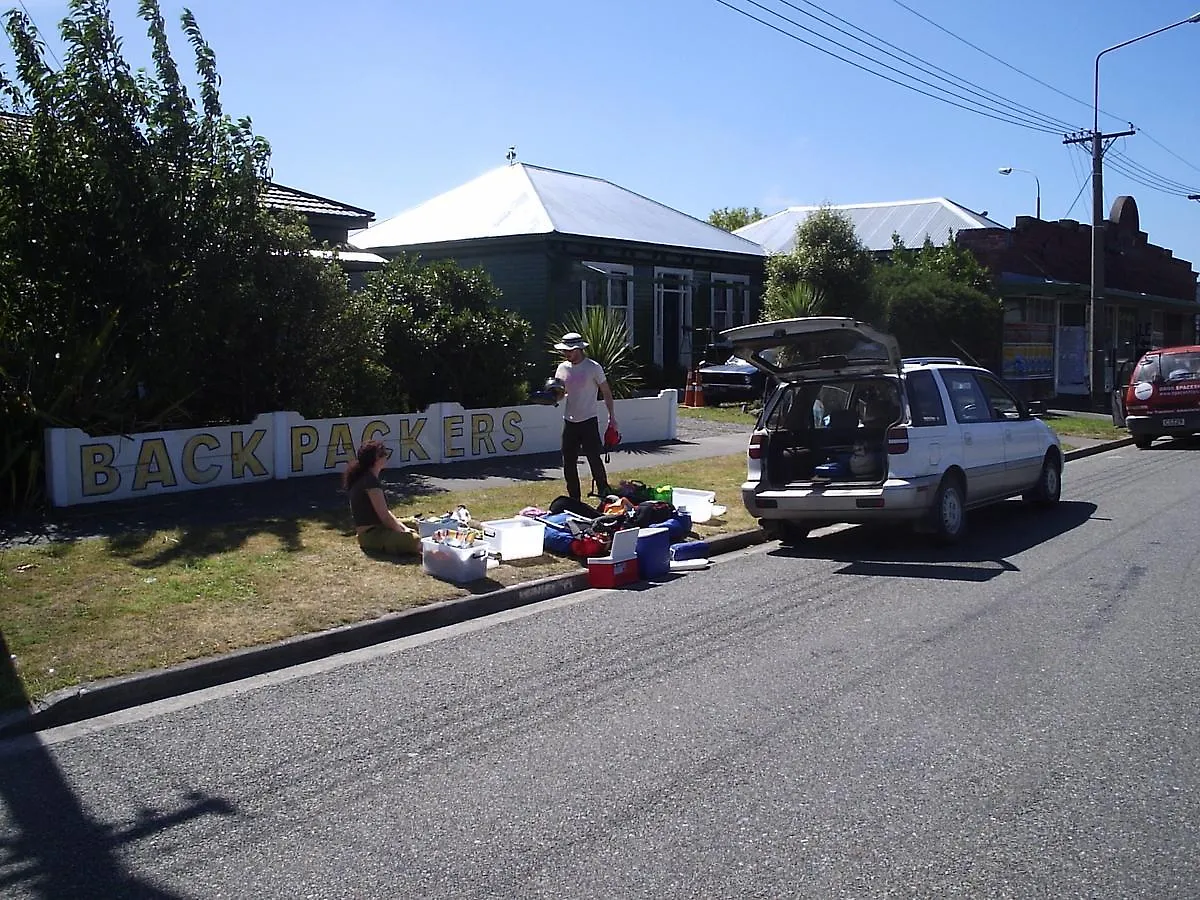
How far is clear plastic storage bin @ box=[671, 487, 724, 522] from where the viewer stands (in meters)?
11.2

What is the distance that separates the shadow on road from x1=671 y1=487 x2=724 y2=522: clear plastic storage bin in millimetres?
957

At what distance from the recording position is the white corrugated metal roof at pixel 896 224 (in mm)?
35562

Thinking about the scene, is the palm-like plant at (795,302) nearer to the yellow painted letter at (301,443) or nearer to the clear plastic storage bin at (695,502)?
the clear plastic storage bin at (695,502)

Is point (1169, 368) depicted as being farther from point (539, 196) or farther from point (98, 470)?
point (98, 470)

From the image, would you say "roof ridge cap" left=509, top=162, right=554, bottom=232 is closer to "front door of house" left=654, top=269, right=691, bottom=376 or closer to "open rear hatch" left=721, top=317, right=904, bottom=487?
"front door of house" left=654, top=269, right=691, bottom=376

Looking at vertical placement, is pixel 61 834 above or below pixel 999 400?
below

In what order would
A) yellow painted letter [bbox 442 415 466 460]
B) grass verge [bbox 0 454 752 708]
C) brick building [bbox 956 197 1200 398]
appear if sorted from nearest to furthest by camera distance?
grass verge [bbox 0 454 752 708], yellow painted letter [bbox 442 415 466 460], brick building [bbox 956 197 1200 398]

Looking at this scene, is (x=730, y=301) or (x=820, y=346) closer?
(x=820, y=346)

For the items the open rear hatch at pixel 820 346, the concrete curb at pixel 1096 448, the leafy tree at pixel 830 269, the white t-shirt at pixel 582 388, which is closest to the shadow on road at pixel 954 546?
the open rear hatch at pixel 820 346

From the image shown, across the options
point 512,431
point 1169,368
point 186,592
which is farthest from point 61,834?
point 1169,368

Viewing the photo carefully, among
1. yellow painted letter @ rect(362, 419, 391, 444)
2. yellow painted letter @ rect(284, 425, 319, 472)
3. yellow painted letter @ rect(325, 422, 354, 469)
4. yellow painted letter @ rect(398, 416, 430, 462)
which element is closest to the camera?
yellow painted letter @ rect(284, 425, 319, 472)

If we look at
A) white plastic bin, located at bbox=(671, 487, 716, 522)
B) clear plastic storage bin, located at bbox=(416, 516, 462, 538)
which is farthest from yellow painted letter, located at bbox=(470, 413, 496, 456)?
clear plastic storage bin, located at bbox=(416, 516, 462, 538)

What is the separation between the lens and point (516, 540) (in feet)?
30.6

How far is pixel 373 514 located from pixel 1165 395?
650 inches
